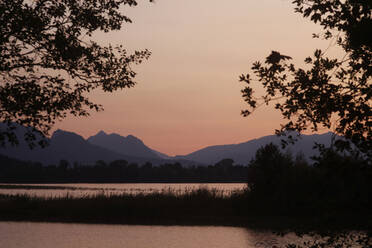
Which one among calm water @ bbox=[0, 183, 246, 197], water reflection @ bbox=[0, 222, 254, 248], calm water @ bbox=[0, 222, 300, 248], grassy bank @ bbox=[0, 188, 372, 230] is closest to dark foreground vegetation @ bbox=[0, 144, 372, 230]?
grassy bank @ bbox=[0, 188, 372, 230]

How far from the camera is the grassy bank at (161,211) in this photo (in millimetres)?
34750

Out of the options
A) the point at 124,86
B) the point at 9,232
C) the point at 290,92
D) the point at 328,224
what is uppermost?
the point at 124,86

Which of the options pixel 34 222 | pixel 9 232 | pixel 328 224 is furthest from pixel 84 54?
pixel 34 222

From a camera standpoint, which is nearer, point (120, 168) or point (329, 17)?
point (329, 17)

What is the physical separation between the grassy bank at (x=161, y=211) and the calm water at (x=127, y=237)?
Result: 3.06 m

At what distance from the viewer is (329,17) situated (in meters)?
9.77

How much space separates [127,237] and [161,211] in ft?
32.6

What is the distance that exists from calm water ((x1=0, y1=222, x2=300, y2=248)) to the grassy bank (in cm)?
306

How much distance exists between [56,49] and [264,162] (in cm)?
2490

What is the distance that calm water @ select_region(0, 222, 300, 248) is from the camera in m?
23.6

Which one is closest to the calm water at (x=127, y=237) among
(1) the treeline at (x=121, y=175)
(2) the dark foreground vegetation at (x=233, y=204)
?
(2) the dark foreground vegetation at (x=233, y=204)

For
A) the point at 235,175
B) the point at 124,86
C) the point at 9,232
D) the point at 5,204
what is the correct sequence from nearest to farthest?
1. the point at 124,86
2. the point at 9,232
3. the point at 5,204
4. the point at 235,175

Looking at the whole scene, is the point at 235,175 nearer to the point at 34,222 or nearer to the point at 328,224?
the point at 34,222

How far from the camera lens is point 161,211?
36406 mm
